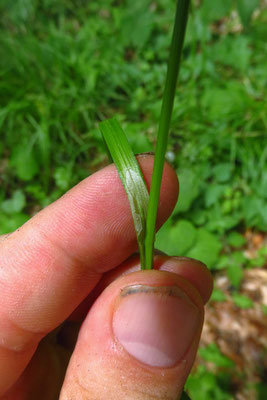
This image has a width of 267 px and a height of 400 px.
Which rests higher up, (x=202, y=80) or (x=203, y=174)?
(x=202, y=80)

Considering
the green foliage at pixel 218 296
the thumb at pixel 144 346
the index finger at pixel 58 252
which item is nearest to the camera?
the thumb at pixel 144 346

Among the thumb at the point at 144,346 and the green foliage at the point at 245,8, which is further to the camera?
the green foliage at the point at 245,8

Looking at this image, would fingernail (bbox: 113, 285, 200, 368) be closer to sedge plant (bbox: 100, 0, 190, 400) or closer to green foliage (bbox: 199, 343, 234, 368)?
sedge plant (bbox: 100, 0, 190, 400)

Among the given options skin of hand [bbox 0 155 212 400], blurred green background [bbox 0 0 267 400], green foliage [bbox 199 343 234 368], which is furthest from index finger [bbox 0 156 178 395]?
green foliage [bbox 199 343 234 368]

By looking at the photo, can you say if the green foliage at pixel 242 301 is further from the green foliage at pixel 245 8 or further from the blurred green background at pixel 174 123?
the green foliage at pixel 245 8

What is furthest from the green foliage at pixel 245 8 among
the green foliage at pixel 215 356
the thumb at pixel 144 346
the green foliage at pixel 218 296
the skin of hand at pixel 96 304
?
the green foliage at pixel 215 356

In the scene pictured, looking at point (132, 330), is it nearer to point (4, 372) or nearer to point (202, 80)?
point (4, 372)

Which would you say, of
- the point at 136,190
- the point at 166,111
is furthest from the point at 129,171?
the point at 166,111

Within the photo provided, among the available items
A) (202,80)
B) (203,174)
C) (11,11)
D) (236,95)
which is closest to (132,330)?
(203,174)
